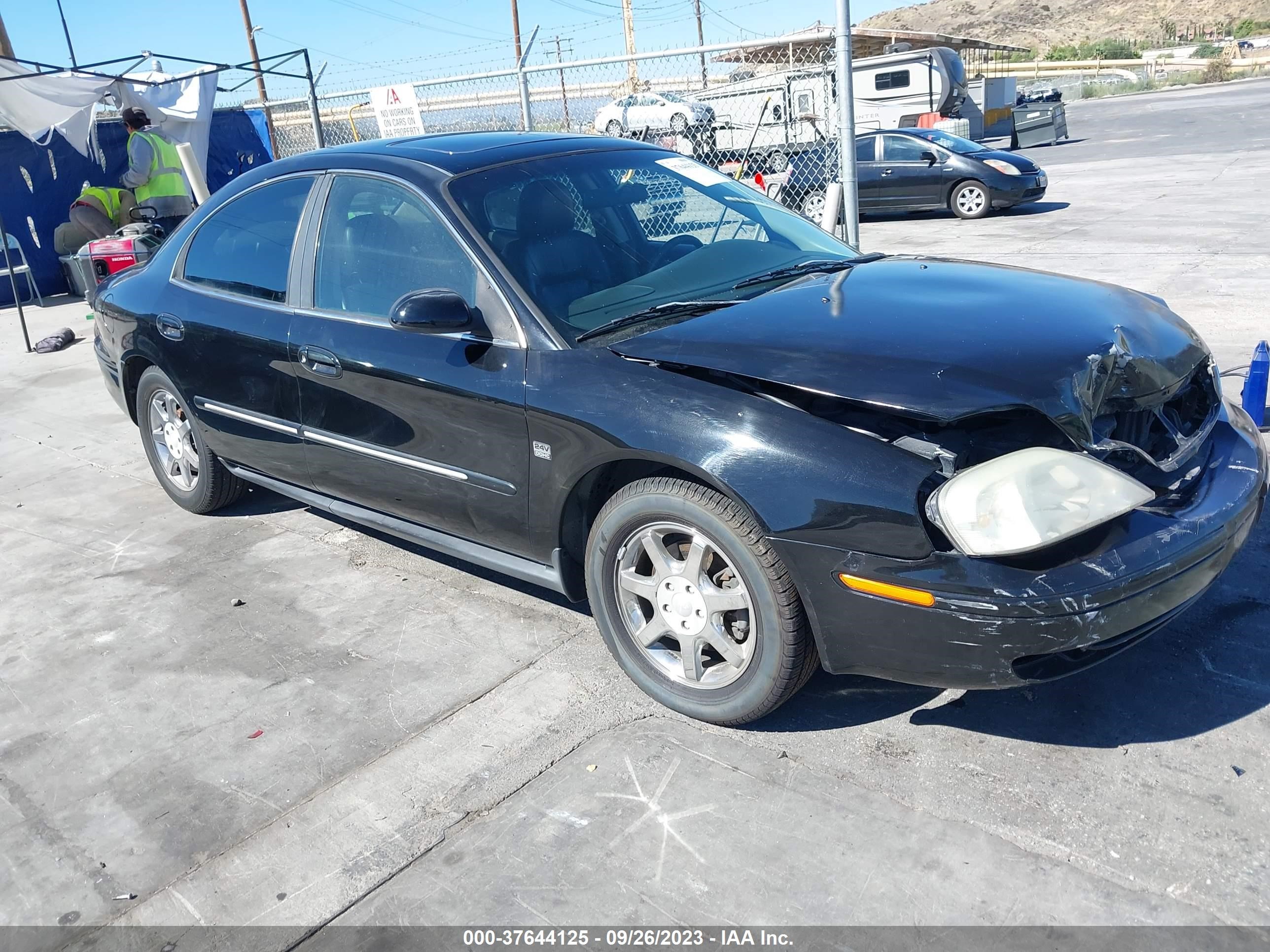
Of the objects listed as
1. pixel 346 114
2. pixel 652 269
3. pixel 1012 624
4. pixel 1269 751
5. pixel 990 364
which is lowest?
pixel 1269 751

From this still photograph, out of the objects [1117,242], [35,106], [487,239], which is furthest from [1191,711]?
[35,106]

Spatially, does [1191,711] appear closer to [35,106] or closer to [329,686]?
[329,686]

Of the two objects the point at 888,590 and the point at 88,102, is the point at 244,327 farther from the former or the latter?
the point at 88,102

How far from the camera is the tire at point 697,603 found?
288cm

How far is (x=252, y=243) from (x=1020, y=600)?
3.44 meters

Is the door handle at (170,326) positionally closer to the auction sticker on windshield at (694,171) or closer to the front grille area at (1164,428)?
the auction sticker on windshield at (694,171)

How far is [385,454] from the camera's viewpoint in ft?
12.8

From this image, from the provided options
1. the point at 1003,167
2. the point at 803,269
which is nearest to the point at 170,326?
the point at 803,269

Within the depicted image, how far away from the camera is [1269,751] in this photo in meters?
2.84

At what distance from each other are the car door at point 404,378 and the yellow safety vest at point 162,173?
29.0ft

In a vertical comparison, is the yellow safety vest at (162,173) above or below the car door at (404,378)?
above

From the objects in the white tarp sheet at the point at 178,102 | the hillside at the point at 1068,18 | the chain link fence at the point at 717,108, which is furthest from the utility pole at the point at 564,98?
the hillside at the point at 1068,18

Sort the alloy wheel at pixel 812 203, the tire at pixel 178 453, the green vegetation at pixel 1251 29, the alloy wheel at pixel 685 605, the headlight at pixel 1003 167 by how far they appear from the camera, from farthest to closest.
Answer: the green vegetation at pixel 1251 29 < the headlight at pixel 1003 167 < the alloy wheel at pixel 812 203 < the tire at pixel 178 453 < the alloy wheel at pixel 685 605

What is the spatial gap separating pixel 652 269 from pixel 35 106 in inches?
420
